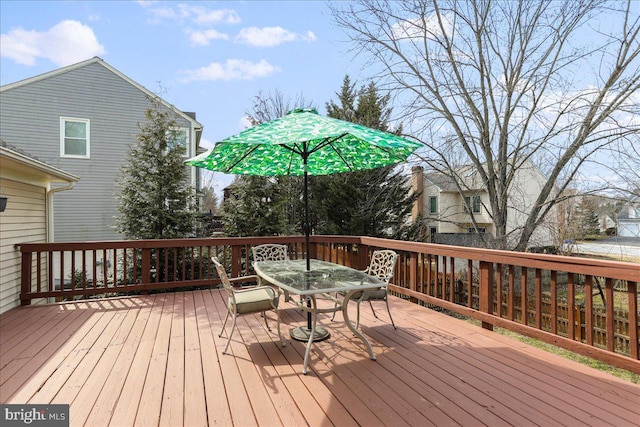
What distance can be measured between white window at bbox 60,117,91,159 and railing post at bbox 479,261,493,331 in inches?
445

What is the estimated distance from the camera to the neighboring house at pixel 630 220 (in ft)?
21.6

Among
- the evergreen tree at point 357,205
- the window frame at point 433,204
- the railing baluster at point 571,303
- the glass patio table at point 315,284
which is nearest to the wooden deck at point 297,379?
the glass patio table at point 315,284

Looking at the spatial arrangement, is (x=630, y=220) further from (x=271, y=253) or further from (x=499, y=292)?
(x=271, y=253)

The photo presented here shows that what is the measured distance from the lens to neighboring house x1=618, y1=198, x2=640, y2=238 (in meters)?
6.59

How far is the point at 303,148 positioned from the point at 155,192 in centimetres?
558

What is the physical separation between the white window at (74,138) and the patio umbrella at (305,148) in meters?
8.74

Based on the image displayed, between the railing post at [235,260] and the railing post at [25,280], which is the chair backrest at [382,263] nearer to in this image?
the railing post at [235,260]

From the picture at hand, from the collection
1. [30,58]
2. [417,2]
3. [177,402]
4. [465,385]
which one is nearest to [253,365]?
[177,402]

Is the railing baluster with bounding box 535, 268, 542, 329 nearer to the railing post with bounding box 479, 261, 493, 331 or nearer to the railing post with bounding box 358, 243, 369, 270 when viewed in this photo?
the railing post with bounding box 479, 261, 493, 331

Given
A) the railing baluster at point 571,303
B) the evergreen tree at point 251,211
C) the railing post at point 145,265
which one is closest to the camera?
the railing baluster at point 571,303

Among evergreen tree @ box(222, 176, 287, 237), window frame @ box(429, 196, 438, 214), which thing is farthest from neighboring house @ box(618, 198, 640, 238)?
window frame @ box(429, 196, 438, 214)

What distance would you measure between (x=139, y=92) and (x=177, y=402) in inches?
449

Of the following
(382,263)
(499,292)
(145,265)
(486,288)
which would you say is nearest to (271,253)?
(382,263)

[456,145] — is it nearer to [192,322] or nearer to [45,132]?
[192,322]
